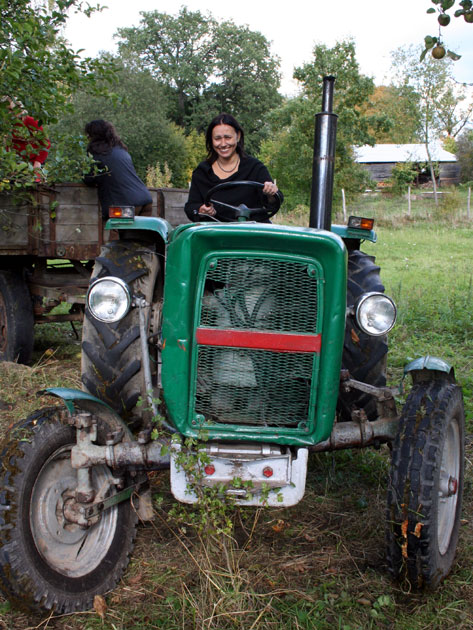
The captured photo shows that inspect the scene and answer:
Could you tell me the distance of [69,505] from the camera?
2.43m

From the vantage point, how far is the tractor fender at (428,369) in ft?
8.47

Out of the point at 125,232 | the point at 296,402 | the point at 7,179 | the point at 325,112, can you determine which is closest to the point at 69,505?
the point at 296,402

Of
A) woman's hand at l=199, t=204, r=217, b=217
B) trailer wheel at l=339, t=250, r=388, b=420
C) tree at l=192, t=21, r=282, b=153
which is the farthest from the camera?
tree at l=192, t=21, r=282, b=153

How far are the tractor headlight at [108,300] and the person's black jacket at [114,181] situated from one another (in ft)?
9.00

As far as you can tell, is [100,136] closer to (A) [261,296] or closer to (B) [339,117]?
(A) [261,296]

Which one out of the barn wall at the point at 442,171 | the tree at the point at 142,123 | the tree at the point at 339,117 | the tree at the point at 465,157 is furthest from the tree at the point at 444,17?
the barn wall at the point at 442,171

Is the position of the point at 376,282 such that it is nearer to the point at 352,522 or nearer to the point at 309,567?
the point at 352,522

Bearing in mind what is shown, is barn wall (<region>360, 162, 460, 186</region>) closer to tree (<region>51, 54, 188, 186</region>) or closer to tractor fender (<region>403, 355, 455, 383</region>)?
tree (<region>51, 54, 188, 186</region>)

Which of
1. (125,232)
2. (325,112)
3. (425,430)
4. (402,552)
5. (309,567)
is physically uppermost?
(325,112)

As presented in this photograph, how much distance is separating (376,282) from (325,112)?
2.95ft

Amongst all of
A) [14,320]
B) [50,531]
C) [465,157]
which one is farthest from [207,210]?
[465,157]

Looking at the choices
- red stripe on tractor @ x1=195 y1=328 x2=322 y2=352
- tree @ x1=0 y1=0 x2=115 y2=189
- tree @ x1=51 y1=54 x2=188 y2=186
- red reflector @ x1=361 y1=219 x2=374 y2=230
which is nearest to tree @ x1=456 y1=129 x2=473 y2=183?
tree @ x1=51 y1=54 x2=188 y2=186

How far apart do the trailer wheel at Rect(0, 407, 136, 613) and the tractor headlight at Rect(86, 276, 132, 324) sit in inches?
16.3

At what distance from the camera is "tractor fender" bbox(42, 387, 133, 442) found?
2445mm
